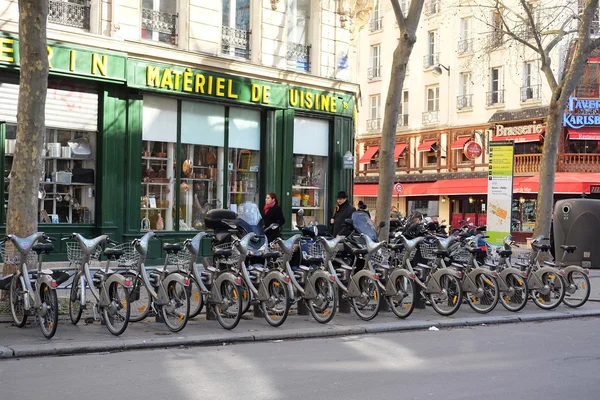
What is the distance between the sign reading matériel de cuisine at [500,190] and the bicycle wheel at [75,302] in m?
8.29

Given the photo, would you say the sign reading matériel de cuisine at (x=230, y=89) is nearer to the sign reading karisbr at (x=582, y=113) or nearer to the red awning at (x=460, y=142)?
the sign reading karisbr at (x=582, y=113)

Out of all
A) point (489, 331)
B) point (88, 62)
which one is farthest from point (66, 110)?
point (489, 331)

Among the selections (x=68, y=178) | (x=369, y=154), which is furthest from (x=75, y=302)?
(x=369, y=154)

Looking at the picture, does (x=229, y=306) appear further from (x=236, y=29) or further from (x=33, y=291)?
(x=236, y=29)

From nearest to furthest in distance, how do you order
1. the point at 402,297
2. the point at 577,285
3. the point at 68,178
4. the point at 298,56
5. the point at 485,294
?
1. the point at 402,297
2. the point at 485,294
3. the point at 577,285
4. the point at 68,178
5. the point at 298,56

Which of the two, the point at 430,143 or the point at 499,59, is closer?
the point at 499,59

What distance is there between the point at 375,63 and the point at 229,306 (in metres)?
42.1

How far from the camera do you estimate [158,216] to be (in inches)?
746

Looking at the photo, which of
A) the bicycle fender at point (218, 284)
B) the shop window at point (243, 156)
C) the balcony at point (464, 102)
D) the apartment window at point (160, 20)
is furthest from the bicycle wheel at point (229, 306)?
the balcony at point (464, 102)

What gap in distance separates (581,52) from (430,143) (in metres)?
29.1

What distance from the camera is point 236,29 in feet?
66.4

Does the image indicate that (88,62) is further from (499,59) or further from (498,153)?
(499,59)

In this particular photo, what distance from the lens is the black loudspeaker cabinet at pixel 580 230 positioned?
21562 mm

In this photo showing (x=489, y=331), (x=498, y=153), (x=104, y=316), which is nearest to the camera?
(x=104, y=316)
